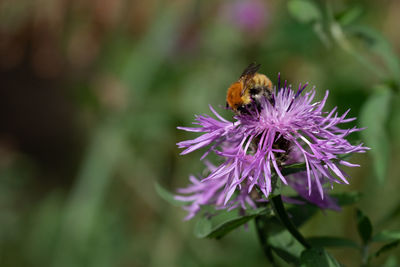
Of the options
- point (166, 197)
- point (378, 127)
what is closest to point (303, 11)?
point (378, 127)

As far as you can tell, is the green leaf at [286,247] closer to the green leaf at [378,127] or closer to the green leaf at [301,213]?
the green leaf at [301,213]

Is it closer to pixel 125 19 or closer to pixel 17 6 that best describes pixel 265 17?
pixel 125 19

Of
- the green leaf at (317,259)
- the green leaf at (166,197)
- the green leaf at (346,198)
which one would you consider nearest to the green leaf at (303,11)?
the green leaf at (346,198)

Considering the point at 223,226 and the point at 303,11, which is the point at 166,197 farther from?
the point at 303,11

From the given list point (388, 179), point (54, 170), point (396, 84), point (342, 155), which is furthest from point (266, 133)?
point (54, 170)

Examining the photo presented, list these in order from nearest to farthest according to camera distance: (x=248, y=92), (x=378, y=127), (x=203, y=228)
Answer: (x=203, y=228), (x=248, y=92), (x=378, y=127)

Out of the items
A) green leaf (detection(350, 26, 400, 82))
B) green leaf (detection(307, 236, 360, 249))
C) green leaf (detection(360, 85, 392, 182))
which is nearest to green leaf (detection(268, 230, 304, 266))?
green leaf (detection(307, 236, 360, 249))
